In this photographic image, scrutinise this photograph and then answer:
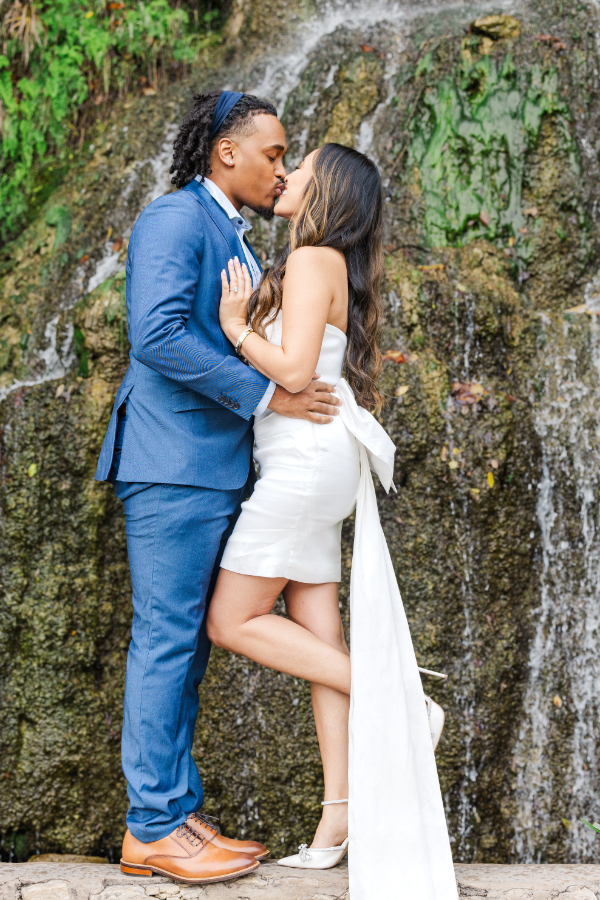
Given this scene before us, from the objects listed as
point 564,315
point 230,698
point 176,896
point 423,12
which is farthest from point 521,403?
point 423,12

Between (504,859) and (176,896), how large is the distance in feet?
8.78

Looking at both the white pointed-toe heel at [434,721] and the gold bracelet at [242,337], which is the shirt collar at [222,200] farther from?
the white pointed-toe heel at [434,721]

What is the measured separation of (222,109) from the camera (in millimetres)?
2801

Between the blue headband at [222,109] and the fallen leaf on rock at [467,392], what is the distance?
2.44m

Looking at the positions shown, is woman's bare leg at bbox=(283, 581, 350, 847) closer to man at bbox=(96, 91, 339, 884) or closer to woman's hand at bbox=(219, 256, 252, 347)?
man at bbox=(96, 91, 339, 884)

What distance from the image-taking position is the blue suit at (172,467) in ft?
7.98

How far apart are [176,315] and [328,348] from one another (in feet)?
1.76

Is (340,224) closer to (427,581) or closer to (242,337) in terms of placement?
(242,337)

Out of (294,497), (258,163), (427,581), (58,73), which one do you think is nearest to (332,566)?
(294,497)

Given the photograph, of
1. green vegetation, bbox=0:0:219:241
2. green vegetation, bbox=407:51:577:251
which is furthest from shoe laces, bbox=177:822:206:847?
green vegetation, bbox=0:0:219:241

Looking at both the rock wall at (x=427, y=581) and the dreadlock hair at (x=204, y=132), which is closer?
the dreadlock hair at (x=204, y=132)

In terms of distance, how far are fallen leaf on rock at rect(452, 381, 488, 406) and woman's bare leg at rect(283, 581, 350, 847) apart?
7.55ft

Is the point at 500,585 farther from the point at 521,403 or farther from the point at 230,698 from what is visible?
the point at 230,698

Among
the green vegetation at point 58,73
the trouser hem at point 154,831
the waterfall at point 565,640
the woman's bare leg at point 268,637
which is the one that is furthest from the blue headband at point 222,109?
the green vegetation at point 58,73
